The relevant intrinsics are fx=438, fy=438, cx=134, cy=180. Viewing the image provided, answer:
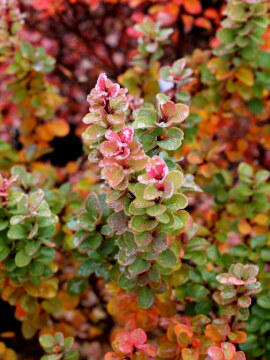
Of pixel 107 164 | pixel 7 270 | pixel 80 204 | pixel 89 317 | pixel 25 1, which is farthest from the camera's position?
pixel 25 1

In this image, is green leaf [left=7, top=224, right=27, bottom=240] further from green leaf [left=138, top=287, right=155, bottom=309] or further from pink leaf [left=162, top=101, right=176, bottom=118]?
pink leaf [left=162, top=101, right=176, bottom=118]

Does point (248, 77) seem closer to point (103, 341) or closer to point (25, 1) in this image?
point (103, 341)

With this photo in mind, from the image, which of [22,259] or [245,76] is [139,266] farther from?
[245,76]

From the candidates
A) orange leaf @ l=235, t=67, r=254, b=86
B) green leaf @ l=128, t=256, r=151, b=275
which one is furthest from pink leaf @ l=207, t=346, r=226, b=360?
orange leaf @ l=235, t=67, r=254, b=86

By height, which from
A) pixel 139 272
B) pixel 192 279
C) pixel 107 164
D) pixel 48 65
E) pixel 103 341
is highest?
pixel 107 164

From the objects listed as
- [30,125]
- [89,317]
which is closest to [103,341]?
[89,317]

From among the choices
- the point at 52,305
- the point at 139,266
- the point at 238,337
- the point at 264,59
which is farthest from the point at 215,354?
the point at 264,59

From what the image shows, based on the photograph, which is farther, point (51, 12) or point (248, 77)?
point (51, 12)
